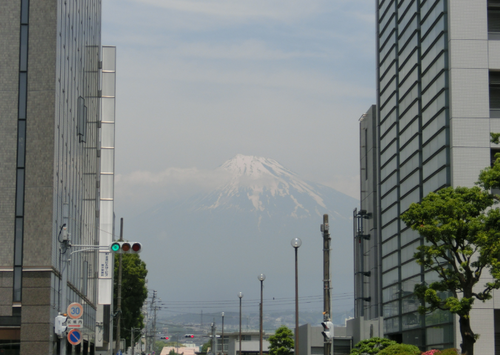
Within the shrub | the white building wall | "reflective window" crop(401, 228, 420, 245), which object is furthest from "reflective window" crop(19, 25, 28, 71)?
"reflective window" crop(401, 228, 420, 245)

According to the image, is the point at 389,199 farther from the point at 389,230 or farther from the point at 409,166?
the point at 409,166

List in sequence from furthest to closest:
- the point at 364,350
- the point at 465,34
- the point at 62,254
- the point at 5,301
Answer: the point at 364,350, the point at 465,34, the point at 5,301, the point at 62,254

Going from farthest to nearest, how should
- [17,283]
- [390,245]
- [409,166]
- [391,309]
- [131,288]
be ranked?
1. [131,288]
2. [390,245]
3. [391,309]
4. [409,166]
5. [17,283]

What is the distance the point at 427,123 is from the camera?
166 ft

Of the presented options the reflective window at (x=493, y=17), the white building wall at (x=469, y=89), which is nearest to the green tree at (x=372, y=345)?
the white building wall at (x=469, y=89)

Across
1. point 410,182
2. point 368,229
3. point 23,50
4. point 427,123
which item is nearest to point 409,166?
point 410,182

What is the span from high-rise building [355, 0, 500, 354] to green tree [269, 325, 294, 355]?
30243mm

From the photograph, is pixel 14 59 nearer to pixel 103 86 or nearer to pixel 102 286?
pixel 102 286

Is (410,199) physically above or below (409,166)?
below

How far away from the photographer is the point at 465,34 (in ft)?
150

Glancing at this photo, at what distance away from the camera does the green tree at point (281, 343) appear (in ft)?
303

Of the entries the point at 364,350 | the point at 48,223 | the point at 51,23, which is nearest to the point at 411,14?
the point at 364,350

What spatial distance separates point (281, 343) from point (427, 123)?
50.3 meters

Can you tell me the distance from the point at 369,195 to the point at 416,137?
27.0 metres
